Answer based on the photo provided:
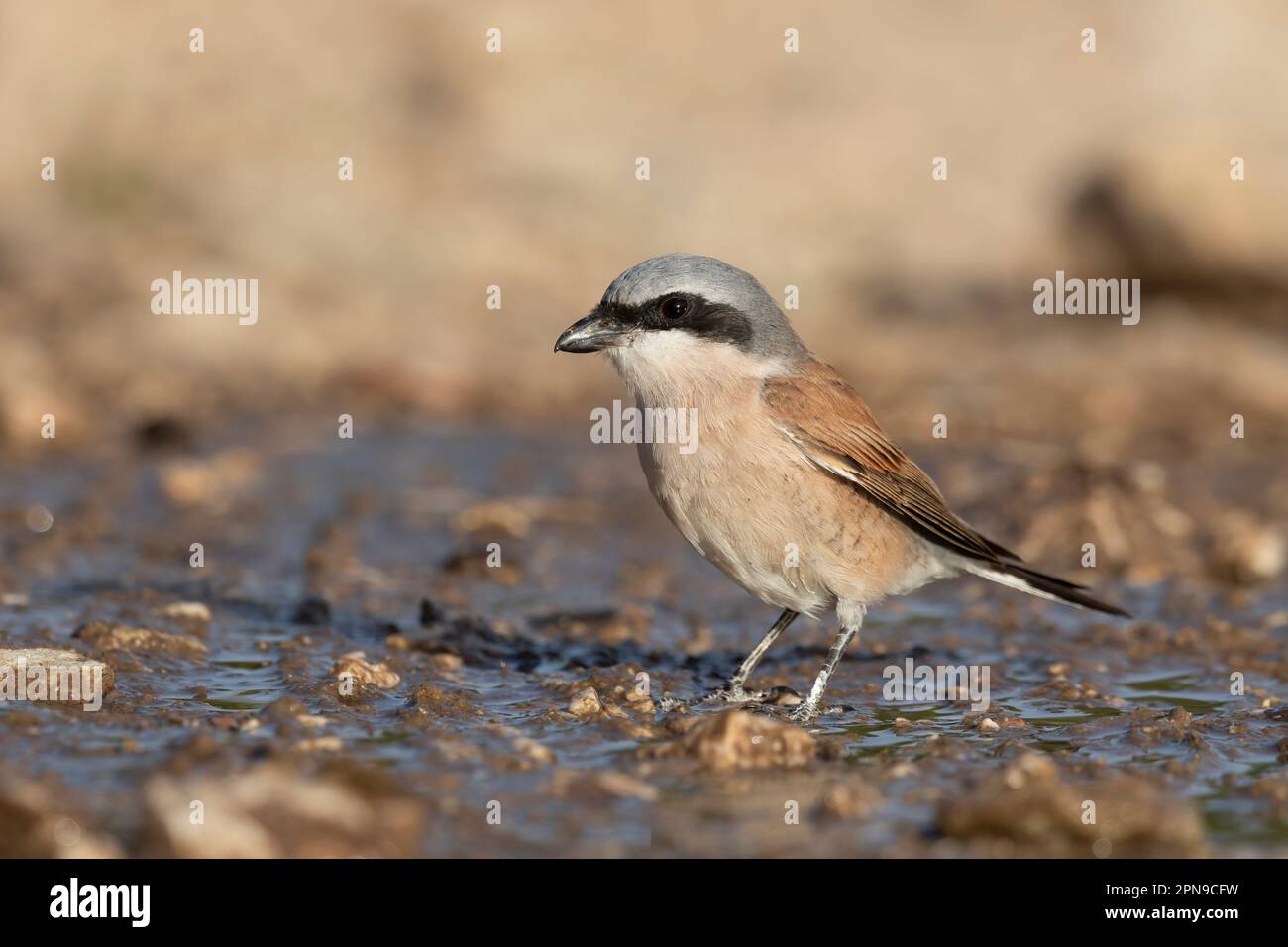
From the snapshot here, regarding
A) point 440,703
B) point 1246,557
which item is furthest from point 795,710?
point 1246,557

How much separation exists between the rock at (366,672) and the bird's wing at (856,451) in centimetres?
188

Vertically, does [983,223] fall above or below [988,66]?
below

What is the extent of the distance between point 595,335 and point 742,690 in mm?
1617

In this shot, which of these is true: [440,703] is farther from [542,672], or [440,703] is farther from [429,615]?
[429,615]

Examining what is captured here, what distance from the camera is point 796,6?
1569 centimetres

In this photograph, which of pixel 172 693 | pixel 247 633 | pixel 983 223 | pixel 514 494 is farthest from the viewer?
pixel 983 223

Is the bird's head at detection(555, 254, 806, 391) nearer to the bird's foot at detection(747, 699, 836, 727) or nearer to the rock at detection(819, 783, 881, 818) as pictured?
the bird's foot at detection(747, 699, 836, 727)

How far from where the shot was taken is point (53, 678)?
605 centimetres

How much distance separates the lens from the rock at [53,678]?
5.91m

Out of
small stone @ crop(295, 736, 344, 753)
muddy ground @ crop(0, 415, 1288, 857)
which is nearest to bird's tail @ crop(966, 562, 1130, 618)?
muddy ground @ crop(0, 415, 1288, 857)

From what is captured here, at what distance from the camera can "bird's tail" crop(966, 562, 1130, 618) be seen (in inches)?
275

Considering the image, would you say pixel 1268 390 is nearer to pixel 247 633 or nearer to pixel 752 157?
pixel 752 157

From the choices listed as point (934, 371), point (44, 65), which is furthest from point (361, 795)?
point (44, 65)

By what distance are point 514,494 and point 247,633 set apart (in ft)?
10.8
